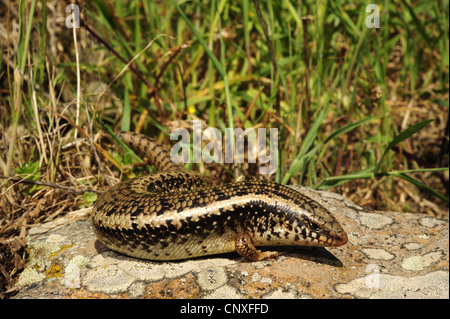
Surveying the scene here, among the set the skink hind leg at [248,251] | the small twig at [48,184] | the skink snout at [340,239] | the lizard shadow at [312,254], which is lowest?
the lizard shadow at [312,254]

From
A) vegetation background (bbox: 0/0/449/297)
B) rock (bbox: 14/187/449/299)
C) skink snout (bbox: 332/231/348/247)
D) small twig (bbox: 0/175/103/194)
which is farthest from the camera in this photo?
vegetation background (bbox: 0/0/449/297)

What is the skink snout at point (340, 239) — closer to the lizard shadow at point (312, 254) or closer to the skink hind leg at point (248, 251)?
the lizard shadow at point (312, 254)

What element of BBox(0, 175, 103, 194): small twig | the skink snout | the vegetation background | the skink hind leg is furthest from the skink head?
BBox(0, 175, 103, 194): small twig

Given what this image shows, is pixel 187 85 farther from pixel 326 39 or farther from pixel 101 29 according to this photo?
pixel 326 39

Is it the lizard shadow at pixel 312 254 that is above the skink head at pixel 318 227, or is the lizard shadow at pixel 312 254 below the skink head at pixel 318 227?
below

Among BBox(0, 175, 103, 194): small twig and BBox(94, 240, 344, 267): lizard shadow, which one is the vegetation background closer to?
BBox(0, 175, 103, 194): small twig

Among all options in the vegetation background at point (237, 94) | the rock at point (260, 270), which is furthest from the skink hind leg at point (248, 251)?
the vegetation background at point (237, 94)
